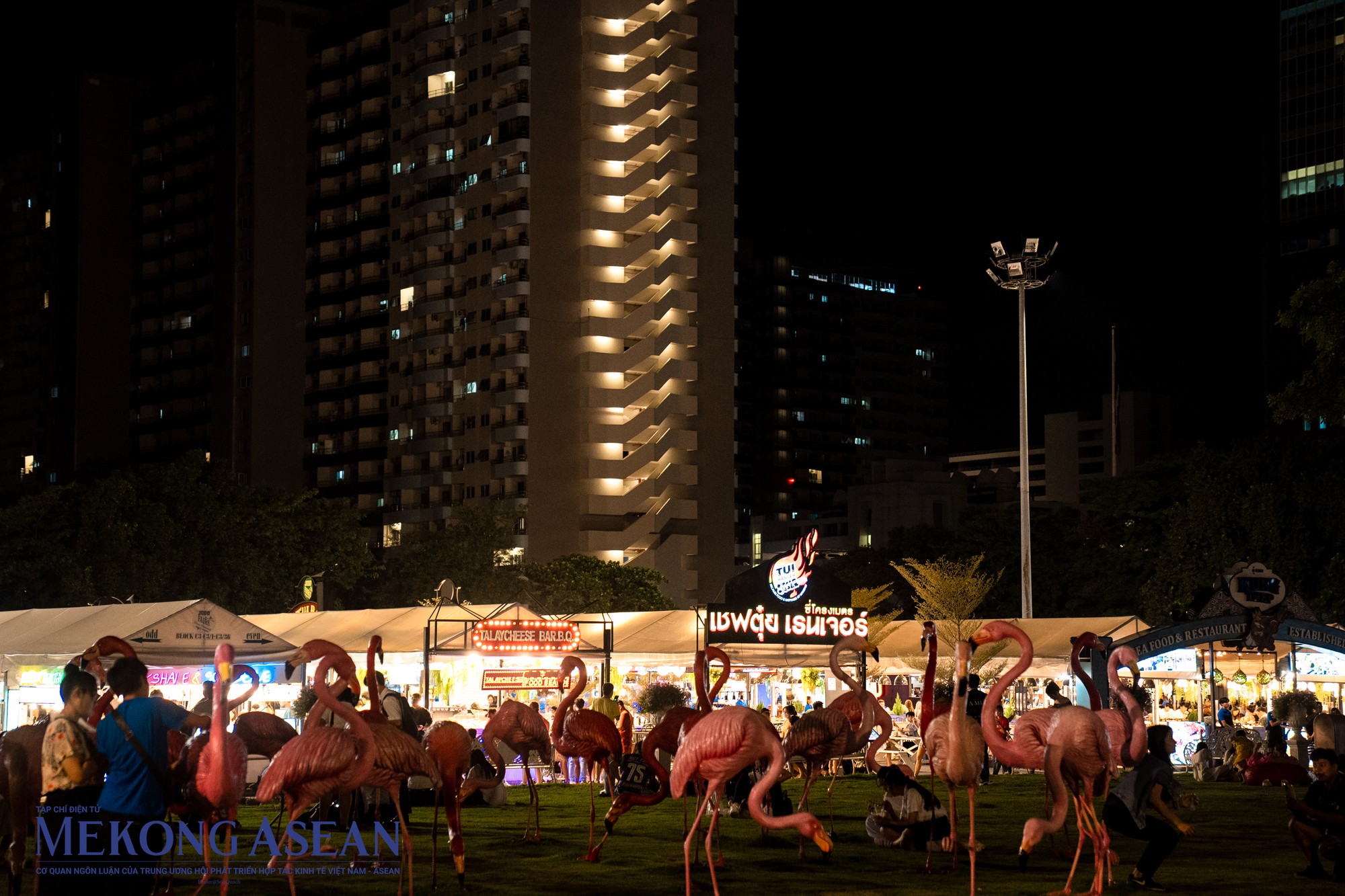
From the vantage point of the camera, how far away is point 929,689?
14.4 m

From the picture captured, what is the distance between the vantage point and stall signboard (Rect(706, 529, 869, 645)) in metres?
28.8

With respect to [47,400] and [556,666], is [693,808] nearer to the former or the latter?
[556,666]

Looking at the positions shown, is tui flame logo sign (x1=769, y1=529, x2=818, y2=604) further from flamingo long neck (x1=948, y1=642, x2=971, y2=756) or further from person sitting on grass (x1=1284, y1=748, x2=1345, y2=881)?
flamingo long neck (x1=948, y1=642, x2=971, y2=756)

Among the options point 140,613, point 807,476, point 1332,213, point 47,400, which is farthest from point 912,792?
point 807,476

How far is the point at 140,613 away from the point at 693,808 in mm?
10727

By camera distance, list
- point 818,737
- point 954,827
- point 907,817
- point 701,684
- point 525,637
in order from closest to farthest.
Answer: point 954,827, point 701,684, point 907,817, point 818,737, point 525,637

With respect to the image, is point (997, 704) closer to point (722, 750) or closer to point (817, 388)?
point (722, 750)

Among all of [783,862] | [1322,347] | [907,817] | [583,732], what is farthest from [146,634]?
[1322,347]

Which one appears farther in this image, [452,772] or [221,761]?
[452,772]

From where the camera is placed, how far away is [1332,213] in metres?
95.6

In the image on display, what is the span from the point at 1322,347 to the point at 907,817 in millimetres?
14519

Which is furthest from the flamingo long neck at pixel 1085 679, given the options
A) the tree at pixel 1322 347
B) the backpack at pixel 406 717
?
the tree at pixel 1322 347

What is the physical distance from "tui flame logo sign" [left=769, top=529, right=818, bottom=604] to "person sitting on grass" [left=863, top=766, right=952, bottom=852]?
12918 mm

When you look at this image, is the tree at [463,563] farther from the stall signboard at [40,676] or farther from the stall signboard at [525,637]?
the stall signboard at [525,637]
